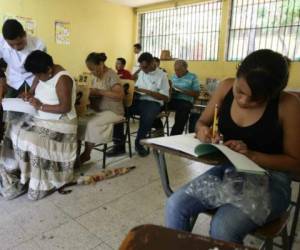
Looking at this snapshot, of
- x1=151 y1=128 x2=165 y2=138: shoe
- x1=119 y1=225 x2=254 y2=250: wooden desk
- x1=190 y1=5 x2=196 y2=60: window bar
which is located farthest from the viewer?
x1=190 y1=5 x2=196 y2=60: window bar

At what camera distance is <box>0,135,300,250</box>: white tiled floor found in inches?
60.9

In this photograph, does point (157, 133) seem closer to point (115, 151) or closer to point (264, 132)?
point (115, 151)

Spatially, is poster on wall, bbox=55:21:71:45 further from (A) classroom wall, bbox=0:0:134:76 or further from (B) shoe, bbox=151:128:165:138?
(B) shoe, bbox=151:128:165:138

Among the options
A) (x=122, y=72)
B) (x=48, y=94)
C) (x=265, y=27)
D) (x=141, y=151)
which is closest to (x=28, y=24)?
(x=122, y=72)

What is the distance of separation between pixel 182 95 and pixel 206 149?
9.28 ft

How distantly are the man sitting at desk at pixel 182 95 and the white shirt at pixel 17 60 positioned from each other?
6.31 ft

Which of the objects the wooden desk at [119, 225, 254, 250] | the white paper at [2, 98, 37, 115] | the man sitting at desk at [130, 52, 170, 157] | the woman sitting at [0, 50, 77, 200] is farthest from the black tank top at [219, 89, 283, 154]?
the man sitting at desk at [130, 52, 170, 157]

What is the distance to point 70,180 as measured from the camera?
7.46 ft

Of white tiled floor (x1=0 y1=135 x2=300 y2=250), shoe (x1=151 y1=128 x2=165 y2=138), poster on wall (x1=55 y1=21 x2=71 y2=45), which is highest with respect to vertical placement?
poster on wall (x1=55 y1=21 x2=71 y2=45)

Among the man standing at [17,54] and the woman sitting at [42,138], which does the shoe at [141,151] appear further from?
the man standing at [17,54]

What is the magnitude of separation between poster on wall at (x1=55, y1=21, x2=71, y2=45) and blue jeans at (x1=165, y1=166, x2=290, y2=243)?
5.53 m

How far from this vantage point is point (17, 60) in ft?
7.26

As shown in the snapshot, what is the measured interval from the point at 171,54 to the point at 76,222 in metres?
5.53

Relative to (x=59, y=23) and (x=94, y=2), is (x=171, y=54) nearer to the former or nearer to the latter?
(x=94, y=2)
